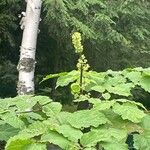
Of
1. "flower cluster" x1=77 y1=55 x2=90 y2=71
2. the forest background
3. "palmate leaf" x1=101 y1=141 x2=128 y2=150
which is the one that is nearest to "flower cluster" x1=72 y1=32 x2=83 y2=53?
"flower cluster" x1=77 y1=55 x2=90 y2=71

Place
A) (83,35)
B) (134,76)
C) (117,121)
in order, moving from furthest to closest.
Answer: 1. (83,35)
2. (134,76)
3. (117,121)

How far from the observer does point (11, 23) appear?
12.3 meters

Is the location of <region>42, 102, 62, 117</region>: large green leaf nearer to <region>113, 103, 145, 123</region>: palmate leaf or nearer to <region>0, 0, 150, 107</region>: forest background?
<region>113, 103, 145, 123</region>: palmate leaf

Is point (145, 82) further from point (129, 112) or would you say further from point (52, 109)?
point (52, 109)

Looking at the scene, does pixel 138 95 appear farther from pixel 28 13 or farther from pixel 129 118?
pixel 129 118

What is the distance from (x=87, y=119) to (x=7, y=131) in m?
0.49

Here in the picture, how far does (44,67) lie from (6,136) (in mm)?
12421

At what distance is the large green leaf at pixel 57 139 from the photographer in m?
1.77

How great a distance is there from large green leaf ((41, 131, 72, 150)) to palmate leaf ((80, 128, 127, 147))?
0.07m

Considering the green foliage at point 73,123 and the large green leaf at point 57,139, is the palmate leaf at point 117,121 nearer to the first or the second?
the green foliage at point 73,123

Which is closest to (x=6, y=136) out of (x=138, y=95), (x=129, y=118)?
(x=129, y=118)

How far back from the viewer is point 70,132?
1.83 meters

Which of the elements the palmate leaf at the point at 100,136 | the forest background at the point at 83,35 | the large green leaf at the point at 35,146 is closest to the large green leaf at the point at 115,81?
the palmate leaf at the point at 100,136

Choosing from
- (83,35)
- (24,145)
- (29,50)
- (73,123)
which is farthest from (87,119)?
(83,35)
